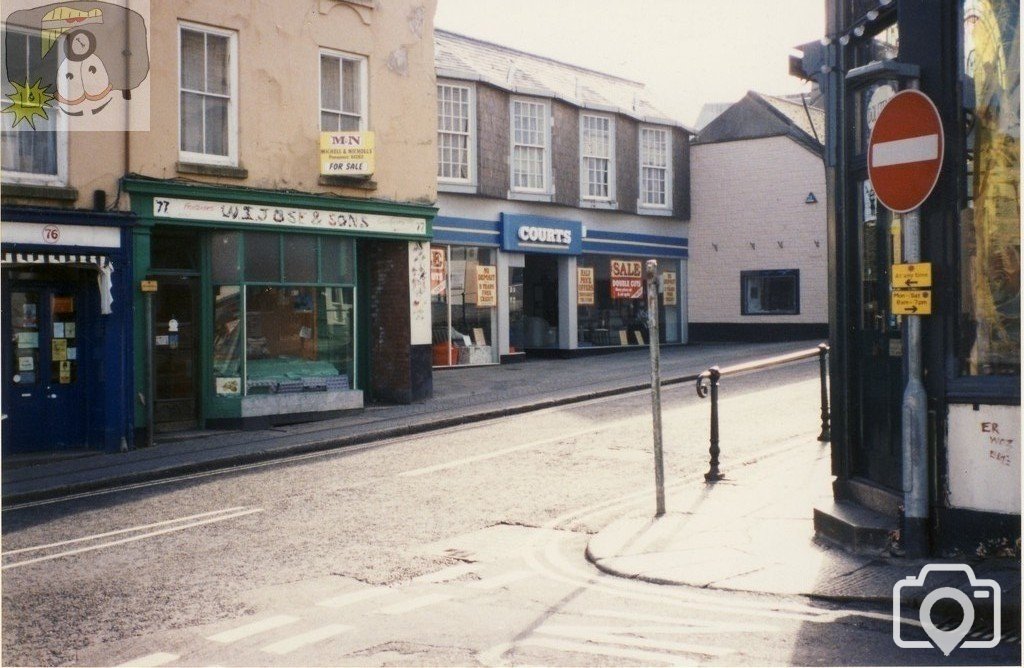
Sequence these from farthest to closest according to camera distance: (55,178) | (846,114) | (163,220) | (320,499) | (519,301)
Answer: (519,301)
(163,220)
(55,178)
(320,499)
(846,114)

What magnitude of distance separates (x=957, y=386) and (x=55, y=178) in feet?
38.1

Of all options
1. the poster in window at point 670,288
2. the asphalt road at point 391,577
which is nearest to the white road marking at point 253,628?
the asphalt road at point 391,577

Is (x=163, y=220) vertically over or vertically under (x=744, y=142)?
under

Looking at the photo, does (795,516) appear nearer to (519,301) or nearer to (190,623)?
(190,623)

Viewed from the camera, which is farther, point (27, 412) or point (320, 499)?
point (27, 412)

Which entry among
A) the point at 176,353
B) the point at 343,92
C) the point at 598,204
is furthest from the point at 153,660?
the point at 598,204

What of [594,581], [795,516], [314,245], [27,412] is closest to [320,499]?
[594,581]

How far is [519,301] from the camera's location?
26109mm

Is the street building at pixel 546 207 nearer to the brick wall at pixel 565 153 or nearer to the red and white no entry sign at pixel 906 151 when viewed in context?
the brick wall at pixel 565 153

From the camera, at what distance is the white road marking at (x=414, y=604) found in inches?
255

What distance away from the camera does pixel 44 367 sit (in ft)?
46.5

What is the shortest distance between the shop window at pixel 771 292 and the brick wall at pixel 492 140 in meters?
9.59

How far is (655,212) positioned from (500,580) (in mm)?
23378

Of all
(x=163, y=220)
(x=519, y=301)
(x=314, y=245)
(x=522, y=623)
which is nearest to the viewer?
(x=522, y=623)
